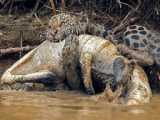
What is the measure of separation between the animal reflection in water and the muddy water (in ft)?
0.74

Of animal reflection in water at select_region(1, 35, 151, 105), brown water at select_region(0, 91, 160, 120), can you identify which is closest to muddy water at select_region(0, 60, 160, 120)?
brown water at select_region(0, 91, 160, 120)

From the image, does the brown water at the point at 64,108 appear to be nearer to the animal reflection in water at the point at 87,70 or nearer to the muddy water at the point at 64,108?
the muddy water at the point at 64,108

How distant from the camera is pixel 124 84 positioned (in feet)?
19.4

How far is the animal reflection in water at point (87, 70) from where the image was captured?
5926mm

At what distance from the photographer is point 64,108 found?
5355 millimetres

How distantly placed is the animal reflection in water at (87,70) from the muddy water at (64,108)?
225 millimetres

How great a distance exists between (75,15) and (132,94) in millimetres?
1887

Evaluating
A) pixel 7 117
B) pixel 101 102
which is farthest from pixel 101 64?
pixel 7 117

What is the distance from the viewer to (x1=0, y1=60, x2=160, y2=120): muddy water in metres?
4.99

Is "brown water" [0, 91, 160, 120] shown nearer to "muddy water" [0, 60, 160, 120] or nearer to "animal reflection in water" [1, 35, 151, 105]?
"muddy water" [0, 60, 160, 120]

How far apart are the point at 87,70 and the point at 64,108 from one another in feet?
3.36

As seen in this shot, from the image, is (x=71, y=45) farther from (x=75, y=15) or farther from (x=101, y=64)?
(x=75, y=15)

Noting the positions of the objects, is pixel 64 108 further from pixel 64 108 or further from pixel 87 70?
pixel 87 70

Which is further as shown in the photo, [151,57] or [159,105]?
[151,57]
